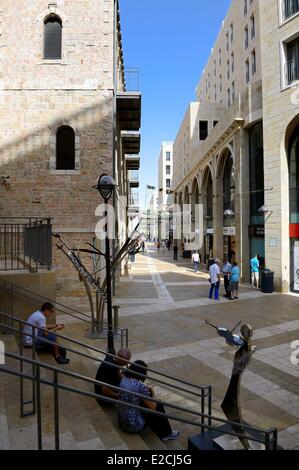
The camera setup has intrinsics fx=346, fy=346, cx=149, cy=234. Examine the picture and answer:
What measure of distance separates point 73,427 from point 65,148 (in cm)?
1270

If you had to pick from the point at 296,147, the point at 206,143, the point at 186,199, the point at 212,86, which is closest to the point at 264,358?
the point at 296,147

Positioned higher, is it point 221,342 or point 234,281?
point 234,281

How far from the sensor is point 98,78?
48.2 feet

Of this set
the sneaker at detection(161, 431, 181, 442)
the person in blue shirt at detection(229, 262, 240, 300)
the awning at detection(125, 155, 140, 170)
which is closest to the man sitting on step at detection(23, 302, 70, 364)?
the sneaker at detection(161, 431, 181, 442)

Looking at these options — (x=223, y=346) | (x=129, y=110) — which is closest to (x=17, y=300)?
(x=223, y=346)

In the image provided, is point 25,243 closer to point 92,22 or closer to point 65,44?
point 65,44

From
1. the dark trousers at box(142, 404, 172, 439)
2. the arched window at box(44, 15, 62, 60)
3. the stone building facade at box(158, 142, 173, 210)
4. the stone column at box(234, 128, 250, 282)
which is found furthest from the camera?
the stone building facade at box(158, 142, 173, 210)

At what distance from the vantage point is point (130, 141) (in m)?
24.3

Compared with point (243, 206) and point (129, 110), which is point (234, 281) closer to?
point (243, 206)

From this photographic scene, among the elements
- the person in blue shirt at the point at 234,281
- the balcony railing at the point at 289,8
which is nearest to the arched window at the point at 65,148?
the person in blue shirt at the point at 234,281

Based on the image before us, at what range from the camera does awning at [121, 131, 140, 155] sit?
22797 millimetres

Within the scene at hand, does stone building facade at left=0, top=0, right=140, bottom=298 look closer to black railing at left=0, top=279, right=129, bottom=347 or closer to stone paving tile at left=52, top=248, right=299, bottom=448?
stone paving tile at left=52, top=248, right=299, bottom=448

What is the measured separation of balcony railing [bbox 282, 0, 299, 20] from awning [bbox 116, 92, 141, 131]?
8.01m

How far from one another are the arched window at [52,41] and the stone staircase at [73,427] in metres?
13.6
